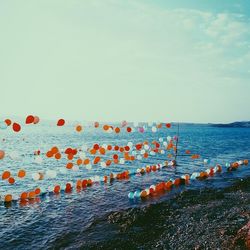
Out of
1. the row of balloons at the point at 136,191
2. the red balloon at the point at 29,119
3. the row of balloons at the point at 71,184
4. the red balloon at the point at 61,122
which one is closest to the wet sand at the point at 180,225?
the row of balloons at the point at 136,191

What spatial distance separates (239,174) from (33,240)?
62.0ft

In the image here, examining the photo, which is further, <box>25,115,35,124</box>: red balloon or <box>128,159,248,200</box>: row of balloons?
<box>128,159,248,200</box>: row of balloons

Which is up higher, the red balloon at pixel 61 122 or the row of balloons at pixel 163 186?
the red balloon at pixel 61 122

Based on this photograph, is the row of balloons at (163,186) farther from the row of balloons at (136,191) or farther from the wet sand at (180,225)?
the wet sand at (180,225)

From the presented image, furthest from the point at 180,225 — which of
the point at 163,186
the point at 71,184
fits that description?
the point at 71,184

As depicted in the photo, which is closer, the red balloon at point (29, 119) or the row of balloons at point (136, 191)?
the red balloon at point (29, 119)

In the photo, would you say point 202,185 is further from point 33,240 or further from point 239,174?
point 33,240

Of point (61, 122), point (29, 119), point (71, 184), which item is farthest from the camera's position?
point (71, 184)

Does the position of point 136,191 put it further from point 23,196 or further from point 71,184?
point 23,196

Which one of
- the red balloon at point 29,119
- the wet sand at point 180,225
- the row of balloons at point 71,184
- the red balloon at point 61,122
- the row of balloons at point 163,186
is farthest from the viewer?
the row of balloons at point 71,184

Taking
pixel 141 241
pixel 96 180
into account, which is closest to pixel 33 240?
pixel 141 241

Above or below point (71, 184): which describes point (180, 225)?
above

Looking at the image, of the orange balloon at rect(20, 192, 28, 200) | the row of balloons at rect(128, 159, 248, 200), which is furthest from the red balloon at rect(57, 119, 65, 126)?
the orange balloon at rect(20, 192, 28, 200)

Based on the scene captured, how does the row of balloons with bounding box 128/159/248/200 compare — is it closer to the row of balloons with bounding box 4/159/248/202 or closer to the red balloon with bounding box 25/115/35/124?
the row of balloons with bounding box 4/159/248/202
